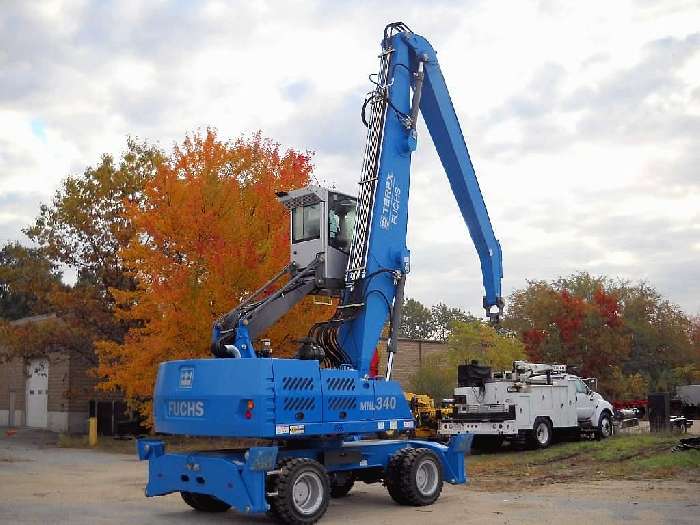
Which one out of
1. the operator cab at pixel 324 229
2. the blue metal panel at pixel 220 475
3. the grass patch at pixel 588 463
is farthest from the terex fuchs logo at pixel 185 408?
the grass patch at pixel 588 463

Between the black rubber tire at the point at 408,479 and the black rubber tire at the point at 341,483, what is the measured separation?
2.39 feet

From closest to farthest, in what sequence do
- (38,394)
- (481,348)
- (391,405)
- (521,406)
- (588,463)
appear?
(391,405) < (588,463) < (521,406) < (38,394) < (481,348)

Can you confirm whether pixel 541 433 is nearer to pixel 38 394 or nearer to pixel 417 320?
pixel 38 394

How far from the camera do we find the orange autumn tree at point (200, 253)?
22562 mm

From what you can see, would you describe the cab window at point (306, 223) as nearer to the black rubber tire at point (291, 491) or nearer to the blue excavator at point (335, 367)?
the blue excavator at point (335, 367)

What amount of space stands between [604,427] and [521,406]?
4759mm

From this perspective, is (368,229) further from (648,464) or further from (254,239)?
(254,239)

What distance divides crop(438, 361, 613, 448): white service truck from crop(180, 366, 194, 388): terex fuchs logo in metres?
11.9

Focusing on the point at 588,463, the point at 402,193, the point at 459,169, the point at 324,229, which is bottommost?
the point at 588,463

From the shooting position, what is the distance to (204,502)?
1298cm

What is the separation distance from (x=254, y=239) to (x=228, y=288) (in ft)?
6.80

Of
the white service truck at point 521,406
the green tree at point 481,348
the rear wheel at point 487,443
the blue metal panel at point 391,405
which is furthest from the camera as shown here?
the green tree at point 481,348

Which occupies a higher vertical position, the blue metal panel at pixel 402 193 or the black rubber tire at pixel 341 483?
the blue metal panel at pixel 402 193

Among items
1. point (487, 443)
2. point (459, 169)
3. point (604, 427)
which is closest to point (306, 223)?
point (459, 169)
